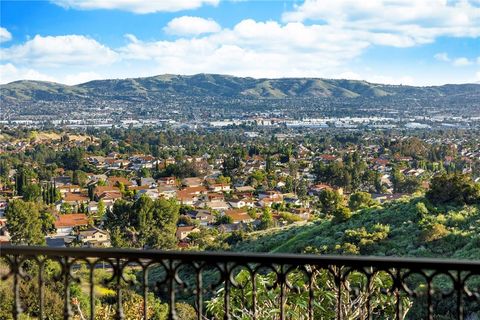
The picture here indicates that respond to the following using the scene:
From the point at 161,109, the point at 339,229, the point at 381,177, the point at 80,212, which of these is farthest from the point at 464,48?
the point at 161,109

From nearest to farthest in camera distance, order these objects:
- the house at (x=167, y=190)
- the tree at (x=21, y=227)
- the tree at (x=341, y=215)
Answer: the tree at (x=341, y=215), the tree at (x=21, y=227), the house at (x=167, y=190)

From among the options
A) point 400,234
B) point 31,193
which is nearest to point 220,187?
point 31,193

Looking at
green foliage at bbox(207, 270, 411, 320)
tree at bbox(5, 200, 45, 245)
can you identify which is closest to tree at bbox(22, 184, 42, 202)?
tree at bbox(5, 200, 45, 245)

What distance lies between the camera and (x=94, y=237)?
21438mm

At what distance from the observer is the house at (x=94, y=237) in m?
20.7

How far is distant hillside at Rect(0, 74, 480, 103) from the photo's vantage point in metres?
127

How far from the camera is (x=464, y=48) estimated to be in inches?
1657

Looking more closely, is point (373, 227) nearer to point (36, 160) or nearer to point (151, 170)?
point (151, 170)

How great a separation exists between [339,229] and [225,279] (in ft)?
39.2

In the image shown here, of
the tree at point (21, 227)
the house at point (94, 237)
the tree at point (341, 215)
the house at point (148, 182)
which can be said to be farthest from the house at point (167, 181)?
the tree at point (341, 215)

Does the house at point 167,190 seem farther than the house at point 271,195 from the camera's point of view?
Yes

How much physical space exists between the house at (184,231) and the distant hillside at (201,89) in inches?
4261

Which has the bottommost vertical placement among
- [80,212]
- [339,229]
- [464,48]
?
[80,212]

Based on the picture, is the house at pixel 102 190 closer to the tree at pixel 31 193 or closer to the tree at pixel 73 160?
the tree at pixel 31 193
